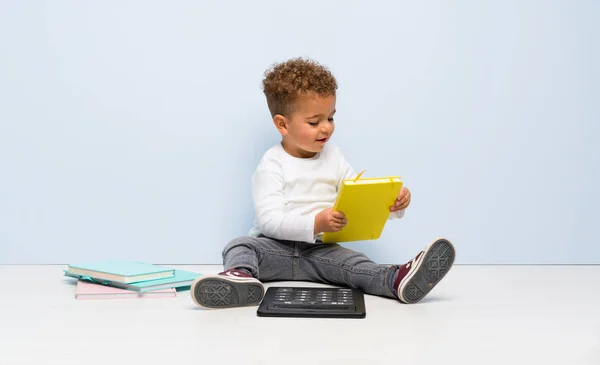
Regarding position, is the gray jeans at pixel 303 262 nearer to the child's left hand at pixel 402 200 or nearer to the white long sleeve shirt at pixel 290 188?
the white long sleeve shirt at pixel 290 188

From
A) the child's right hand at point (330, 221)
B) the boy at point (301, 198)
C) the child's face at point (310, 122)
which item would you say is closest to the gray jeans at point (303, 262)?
the boy at point (301, 198)

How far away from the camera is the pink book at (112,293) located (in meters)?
1.54

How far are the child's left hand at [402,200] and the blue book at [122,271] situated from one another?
1.77 feet

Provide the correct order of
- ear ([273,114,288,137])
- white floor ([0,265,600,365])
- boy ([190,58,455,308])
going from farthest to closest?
ear ([273,114,288,137])
boy ([190,58,455,308])
white floor ([0,265,600,365])

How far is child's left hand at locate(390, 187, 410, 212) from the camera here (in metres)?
1.69

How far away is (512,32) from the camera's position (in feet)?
6.82

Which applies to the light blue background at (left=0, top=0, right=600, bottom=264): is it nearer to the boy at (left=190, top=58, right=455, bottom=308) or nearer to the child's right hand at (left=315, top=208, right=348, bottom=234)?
the boy at (left=190, top=58, right=455, bottom=308)

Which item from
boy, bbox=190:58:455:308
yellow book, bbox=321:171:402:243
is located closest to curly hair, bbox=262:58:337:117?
boy, bbox=190:58:455:308

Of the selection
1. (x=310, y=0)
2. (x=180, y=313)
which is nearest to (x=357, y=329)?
(x=180, y=313)

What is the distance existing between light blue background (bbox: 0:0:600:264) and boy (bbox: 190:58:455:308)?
0.65 feet

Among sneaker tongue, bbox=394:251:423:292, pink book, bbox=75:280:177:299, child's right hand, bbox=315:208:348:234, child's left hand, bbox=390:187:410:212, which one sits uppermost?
child's left hand, bbox=390:187:410:212

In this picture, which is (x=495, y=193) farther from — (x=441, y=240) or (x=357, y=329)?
(x=357, y=329)

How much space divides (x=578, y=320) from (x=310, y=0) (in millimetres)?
1155

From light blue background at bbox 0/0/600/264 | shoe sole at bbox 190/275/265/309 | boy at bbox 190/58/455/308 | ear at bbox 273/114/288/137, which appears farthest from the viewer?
light blue background at bbox 0/0/600/264
